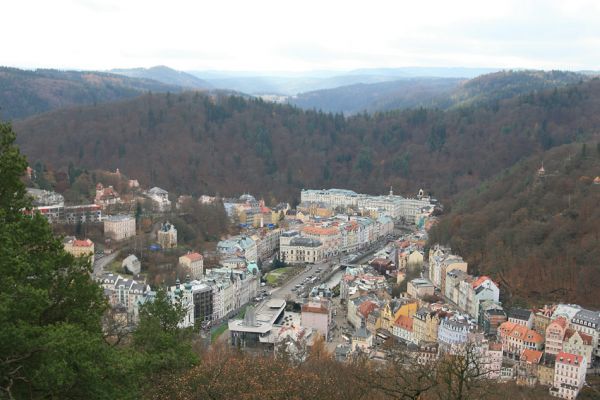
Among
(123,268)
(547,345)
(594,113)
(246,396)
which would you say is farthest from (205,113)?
(246,396)

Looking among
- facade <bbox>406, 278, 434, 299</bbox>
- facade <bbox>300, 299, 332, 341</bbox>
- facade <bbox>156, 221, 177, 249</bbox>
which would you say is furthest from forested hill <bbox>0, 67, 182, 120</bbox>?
facade <bbox>300, 299, 332, 341</bbox>

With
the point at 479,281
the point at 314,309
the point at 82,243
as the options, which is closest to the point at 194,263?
the point at 82,243

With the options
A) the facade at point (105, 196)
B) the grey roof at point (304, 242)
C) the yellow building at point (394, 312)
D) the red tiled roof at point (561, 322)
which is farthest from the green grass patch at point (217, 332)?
the facade at point (105, 196)

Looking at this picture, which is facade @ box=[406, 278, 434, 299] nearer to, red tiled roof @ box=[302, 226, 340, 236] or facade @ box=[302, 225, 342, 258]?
facade @ box=[302, 225, 342, 258]

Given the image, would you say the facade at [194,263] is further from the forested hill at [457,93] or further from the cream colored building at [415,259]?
the forested hill at [457,93]

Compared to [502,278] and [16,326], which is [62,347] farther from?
[502,278]

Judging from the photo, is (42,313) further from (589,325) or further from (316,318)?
(589,325)
